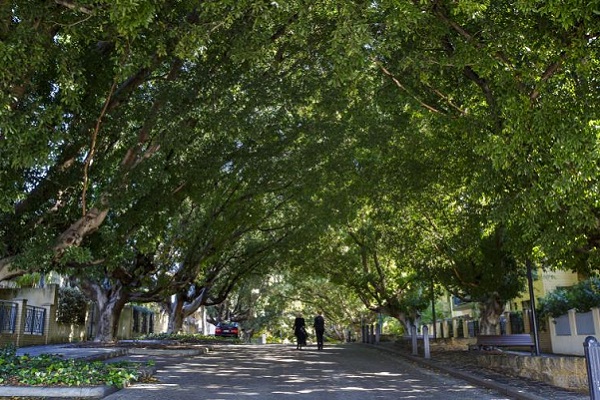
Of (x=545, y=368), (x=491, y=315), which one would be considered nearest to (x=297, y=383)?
(x=545, y=368)

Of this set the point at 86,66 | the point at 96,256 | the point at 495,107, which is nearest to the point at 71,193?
the point at 96,256

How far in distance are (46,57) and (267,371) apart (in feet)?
29.1

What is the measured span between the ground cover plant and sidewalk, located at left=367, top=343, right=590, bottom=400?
22.8 ft

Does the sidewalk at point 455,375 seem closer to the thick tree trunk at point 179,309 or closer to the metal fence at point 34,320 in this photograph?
the metal fence at point 34,320

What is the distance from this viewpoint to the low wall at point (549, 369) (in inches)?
396

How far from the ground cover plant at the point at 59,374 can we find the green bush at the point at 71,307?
15.2 metres

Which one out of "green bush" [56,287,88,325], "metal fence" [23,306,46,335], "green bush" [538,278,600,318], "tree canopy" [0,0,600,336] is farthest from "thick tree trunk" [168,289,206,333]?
"green bush" [538,278,600,318]

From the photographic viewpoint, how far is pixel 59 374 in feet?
30.2

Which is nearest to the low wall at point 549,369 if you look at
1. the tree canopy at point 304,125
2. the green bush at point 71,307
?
the tree canopy at point 304,125

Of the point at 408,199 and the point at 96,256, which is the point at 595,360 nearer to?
the point at 96,256

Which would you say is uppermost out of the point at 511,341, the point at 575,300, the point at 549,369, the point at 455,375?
the point at 575,300

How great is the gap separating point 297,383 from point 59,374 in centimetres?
457

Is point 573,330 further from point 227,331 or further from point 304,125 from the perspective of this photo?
point 227,331

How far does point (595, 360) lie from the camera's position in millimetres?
6699
